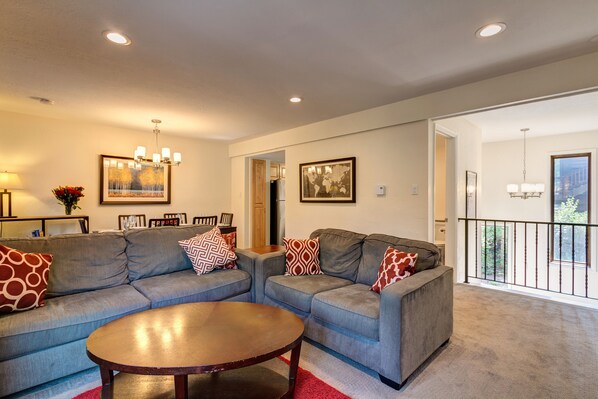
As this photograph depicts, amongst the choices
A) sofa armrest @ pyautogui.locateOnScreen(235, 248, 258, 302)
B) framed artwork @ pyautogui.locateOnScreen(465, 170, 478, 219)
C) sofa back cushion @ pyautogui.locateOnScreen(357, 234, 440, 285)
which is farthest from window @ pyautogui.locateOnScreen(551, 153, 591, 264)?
sofa armrest @ pyautogui.locateOnScreen(235, 248, 258, 302)

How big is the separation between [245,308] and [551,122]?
5606mm

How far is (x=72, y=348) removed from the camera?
1986mm

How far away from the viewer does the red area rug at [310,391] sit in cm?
184

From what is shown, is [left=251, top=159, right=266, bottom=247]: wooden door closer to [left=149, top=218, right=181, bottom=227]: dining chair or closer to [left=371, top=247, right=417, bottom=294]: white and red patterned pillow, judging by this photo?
[left=149, top=218, right=181, bottom=227]: dining chair

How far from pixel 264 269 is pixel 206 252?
62 centimetres

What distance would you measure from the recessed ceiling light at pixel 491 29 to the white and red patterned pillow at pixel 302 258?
2.28m

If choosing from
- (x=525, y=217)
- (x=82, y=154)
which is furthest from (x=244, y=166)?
(x=525, y=217)

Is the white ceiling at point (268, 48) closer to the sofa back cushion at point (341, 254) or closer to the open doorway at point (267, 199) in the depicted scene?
the sofa back cushion at point (341, 254)

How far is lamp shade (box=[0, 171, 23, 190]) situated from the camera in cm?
411

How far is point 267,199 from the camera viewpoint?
23.9 feet

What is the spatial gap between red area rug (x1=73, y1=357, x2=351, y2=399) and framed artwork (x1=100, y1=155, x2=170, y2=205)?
157 inches

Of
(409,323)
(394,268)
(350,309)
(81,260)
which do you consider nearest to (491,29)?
(394,268)

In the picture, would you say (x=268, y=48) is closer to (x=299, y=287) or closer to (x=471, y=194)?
(x=299, y=287)

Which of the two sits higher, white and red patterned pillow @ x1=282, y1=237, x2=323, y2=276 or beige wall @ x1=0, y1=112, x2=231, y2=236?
beige wall @ x1=0, y1=112, x2=231, y2=236
